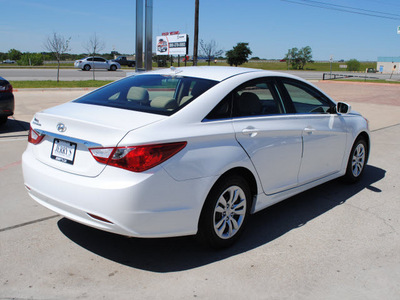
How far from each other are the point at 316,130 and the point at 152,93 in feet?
6.26

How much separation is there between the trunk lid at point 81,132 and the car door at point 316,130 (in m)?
1.86

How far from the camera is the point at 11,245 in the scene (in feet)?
11.6

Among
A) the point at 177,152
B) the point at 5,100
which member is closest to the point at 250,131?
the point at 177,152

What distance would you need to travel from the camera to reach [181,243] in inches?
148

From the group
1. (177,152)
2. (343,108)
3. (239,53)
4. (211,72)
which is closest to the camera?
(177,152)

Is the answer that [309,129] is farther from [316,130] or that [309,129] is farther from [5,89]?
[5,89]

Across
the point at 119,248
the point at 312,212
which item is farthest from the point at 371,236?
the point at 119,248

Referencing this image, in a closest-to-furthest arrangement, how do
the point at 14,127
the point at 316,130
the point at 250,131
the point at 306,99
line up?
the point at 250,131 → the point at 316,130 → the point at 306,99 → the point at 14,127

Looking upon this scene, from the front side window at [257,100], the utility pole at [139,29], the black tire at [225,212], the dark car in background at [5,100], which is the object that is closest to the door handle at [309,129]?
the front side window at [257,100]

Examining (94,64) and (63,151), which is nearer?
(63,151)

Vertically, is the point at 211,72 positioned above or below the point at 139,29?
below

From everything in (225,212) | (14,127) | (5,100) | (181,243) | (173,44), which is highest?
(173,44)

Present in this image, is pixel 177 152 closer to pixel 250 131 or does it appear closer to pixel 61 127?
pixel 250 131

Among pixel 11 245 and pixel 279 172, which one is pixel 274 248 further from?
pixel 11 245
